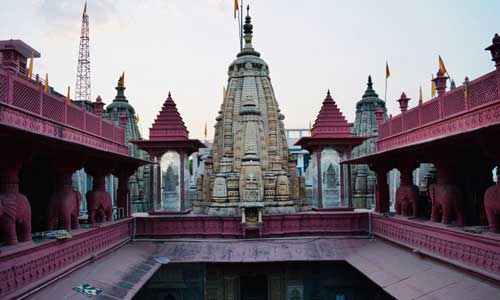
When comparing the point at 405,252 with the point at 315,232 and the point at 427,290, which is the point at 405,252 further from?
the point at 315,232

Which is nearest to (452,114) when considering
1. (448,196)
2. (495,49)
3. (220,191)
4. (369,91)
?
(448,196)

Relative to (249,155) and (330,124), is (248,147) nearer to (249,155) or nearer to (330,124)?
(249,155)

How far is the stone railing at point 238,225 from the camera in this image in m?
16.7

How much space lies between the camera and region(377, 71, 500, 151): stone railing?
385 inches

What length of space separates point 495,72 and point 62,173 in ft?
33.0

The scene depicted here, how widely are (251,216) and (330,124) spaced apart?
23.7 ft

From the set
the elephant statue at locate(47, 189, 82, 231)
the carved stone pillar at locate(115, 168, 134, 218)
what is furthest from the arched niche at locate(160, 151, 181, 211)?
the elephant statue at locate(47, 189, 82, 231)

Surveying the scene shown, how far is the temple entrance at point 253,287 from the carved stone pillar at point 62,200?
7.74 meters

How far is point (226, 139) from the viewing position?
19922 mm

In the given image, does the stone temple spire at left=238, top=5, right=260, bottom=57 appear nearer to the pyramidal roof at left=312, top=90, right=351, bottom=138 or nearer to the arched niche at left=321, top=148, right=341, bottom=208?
the pyramidal roof at left=312, top=90, right=351, bottom=138

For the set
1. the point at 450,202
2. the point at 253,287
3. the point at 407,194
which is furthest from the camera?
the point at 253,287

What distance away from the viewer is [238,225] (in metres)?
16.7

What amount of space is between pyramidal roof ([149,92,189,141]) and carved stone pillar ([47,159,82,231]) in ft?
34.2

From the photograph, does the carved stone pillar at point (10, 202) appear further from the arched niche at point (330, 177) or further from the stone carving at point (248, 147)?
the arched niche at point (330, 177)
